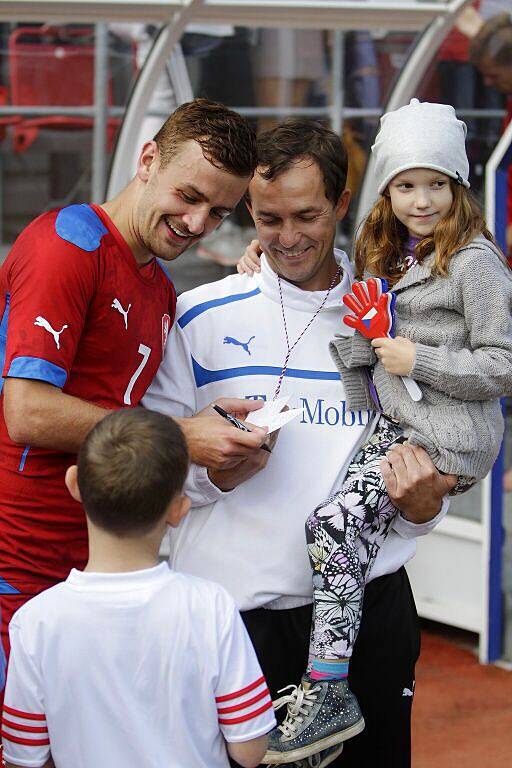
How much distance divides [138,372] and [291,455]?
429mm

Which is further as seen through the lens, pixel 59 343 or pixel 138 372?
pixel 138 372

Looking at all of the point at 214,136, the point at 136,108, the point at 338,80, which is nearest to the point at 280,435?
the point at 214,136

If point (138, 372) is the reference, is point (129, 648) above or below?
below

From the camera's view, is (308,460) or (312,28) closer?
(308,460)

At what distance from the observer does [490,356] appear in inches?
109

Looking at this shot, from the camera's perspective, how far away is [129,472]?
2113 mm

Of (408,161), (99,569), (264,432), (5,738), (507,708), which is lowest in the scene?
(507,708)

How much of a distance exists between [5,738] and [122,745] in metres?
0.23

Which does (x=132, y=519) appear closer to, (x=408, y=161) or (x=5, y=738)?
(x=5, y=738)

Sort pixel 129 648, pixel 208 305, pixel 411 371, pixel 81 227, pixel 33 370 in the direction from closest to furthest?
1. pixel 129 648
2. pixel 33 370
3. pixel 81 227
4. pixel 411 371
5. pixel 208 305

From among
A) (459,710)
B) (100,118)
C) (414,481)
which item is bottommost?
(459,710)

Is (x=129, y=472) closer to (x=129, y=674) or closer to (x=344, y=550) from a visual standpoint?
(x=129, y=674)

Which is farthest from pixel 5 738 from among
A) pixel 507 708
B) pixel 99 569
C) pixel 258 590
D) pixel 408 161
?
pixel 507 708

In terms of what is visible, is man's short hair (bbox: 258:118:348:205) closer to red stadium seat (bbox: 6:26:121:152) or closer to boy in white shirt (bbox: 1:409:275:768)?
boy in white shirt (bbox: 1:409:275:768)
